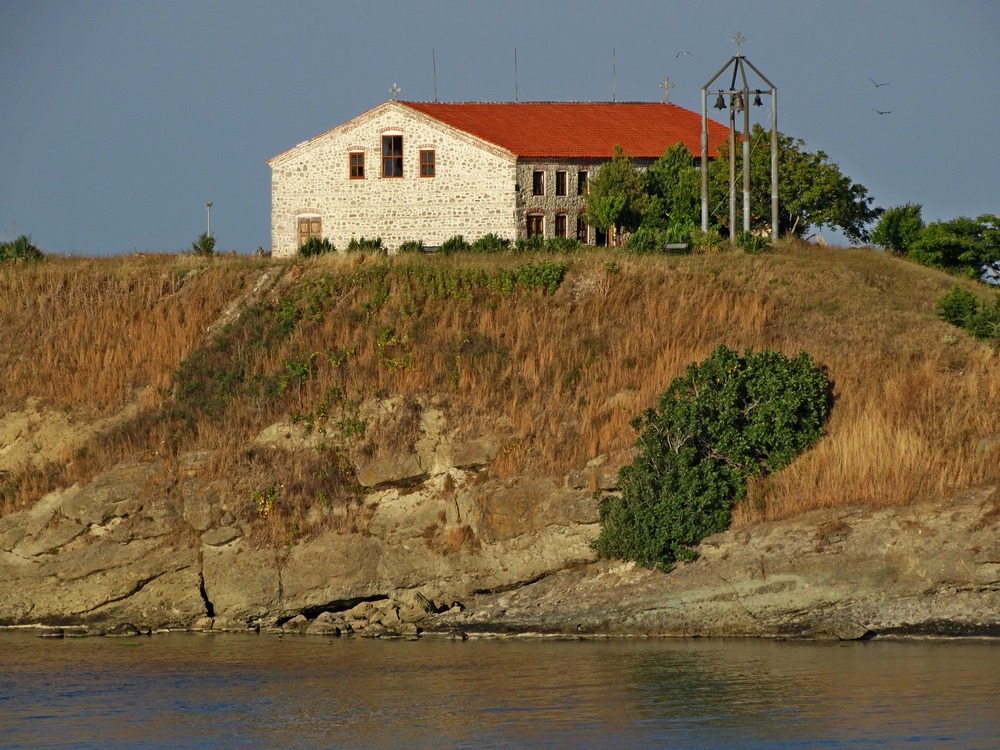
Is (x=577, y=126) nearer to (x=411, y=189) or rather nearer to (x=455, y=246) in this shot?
(x=411, y=189)

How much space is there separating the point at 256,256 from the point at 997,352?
21.0 meters

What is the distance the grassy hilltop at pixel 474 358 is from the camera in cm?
3522

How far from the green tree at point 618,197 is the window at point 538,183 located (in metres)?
2.03

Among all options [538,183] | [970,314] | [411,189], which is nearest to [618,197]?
[538,183]

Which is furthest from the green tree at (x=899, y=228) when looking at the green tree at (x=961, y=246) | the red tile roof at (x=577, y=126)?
the red tile roof at (x=577, y=126)

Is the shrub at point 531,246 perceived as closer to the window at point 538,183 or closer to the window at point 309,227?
the window at point 538,183

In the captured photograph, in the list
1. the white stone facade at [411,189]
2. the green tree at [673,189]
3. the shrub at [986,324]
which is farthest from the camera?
the white stone facade at [411,189]

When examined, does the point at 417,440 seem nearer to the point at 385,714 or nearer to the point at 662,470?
the point at 662,470

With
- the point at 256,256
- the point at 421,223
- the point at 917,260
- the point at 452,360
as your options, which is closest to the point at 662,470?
the point at 452,360

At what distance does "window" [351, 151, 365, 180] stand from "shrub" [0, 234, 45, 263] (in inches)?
538

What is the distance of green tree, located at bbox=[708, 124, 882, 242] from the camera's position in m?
58.1

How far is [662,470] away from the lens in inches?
1350

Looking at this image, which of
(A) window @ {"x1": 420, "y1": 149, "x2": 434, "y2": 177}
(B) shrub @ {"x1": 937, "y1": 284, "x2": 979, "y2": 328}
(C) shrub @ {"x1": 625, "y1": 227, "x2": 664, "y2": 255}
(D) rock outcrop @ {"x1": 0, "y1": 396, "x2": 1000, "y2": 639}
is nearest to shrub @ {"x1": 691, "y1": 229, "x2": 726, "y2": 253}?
(C) shrub @ {"x1": 625, "y1": 227, "x2": 664, "y2": 255}

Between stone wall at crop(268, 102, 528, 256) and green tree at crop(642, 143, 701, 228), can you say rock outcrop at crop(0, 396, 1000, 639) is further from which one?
stone wall at crop(268, 102, 528, 256)
